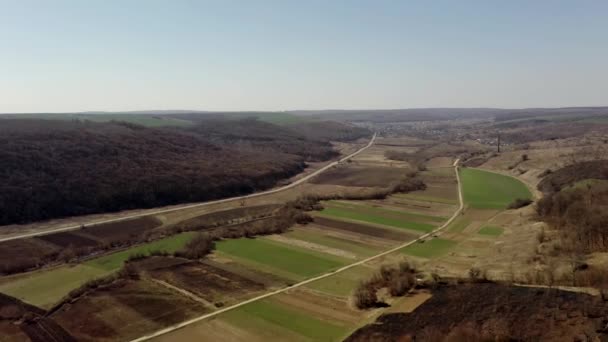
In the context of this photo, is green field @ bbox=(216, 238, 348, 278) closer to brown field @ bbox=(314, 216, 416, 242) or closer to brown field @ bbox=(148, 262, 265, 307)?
brown field @ bbox=(148, 262, 265, 307)

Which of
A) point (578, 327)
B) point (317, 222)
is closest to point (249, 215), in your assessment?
point (317, 222)

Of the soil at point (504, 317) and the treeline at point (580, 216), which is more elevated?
the treeline at point (580, 216)

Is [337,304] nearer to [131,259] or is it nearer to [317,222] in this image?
[131,259]

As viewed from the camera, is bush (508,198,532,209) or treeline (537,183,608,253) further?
bush (508,198,532,209)

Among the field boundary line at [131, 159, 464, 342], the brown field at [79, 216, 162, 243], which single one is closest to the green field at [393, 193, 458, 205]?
the field boundary line at [131, 159, 464, 342]

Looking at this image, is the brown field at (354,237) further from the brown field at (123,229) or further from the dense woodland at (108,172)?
the dense woodland at (108,172)

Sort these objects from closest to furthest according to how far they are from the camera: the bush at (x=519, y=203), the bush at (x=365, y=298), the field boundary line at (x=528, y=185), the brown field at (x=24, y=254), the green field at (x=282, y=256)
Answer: the bush at (x=365, y=298)
the green field at (x=282, y=256)
the brown field at (x=24, y=254)
the bush at (x=519, y=203)
the field boundary line at (x=528, y=185)

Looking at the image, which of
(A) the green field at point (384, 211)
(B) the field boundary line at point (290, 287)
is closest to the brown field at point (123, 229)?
(B) the field boundary line at point (290, 287)

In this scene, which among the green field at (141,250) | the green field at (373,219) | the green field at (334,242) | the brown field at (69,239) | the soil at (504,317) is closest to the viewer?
the soil at (504,317)
